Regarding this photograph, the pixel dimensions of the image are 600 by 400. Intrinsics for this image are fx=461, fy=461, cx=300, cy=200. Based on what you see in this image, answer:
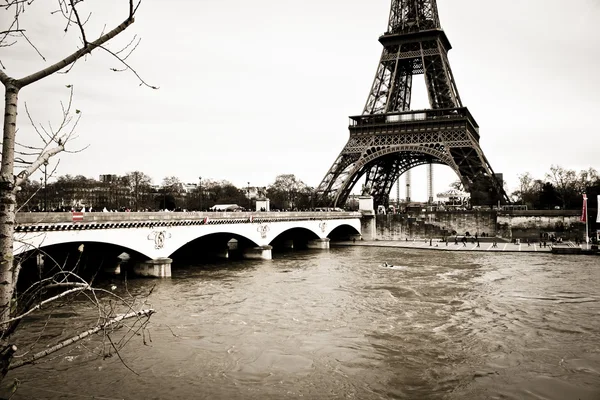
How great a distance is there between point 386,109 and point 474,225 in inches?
785

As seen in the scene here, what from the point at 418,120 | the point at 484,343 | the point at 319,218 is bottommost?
the point at 484,343

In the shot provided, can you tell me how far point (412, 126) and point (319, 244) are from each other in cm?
2245

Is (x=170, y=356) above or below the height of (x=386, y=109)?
below

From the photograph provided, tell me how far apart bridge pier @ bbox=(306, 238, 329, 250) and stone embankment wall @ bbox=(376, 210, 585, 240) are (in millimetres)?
13868

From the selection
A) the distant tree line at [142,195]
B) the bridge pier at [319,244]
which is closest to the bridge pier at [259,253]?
the bridge pier at [319,244]

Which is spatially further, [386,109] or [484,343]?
[386,109]

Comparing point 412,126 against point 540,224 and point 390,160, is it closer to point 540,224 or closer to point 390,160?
point 390,160

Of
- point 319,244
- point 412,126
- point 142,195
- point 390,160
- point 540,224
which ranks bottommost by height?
point 319,244

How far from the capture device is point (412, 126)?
6231cm

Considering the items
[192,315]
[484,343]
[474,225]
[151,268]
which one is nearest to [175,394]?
[192,315]

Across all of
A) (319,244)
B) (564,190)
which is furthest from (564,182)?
(319,244)

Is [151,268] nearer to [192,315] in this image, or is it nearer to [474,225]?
[192,315]

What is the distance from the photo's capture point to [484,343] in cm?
1494

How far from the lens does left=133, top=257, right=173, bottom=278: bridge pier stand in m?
27.5
